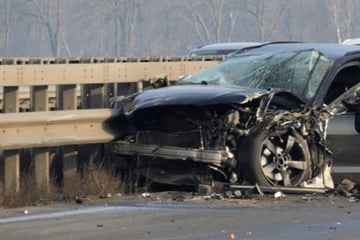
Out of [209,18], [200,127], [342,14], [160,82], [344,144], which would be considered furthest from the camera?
[209,18]

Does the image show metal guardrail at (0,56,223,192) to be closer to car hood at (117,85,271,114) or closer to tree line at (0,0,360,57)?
car hood at (117,85,271,114)

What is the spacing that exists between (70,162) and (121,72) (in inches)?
142

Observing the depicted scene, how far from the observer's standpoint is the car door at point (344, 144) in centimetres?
1118

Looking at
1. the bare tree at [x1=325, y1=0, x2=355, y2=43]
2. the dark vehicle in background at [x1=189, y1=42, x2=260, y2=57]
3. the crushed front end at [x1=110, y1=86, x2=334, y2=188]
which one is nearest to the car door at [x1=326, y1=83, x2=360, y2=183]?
the crushed front end at [x1=110, y1=86, x2=334, y2=188]

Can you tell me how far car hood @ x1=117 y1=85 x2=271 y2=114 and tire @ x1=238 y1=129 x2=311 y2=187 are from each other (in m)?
0.42

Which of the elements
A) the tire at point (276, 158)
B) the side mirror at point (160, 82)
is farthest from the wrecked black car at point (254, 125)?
the side mirror at point (160, 82)

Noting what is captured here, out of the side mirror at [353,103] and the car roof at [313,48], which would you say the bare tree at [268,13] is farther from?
the side mirror at [353,103]

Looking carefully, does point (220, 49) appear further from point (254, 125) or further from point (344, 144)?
point (254, 125)

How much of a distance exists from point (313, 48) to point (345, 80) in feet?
1.67

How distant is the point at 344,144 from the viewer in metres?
11.2

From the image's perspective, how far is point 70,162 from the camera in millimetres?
11844

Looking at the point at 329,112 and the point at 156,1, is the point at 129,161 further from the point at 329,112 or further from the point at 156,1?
the point at 156,1

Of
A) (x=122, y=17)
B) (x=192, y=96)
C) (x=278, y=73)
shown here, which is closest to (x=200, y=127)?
(x=192, y=96)

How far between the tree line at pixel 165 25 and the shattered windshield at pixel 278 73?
80.7 m
